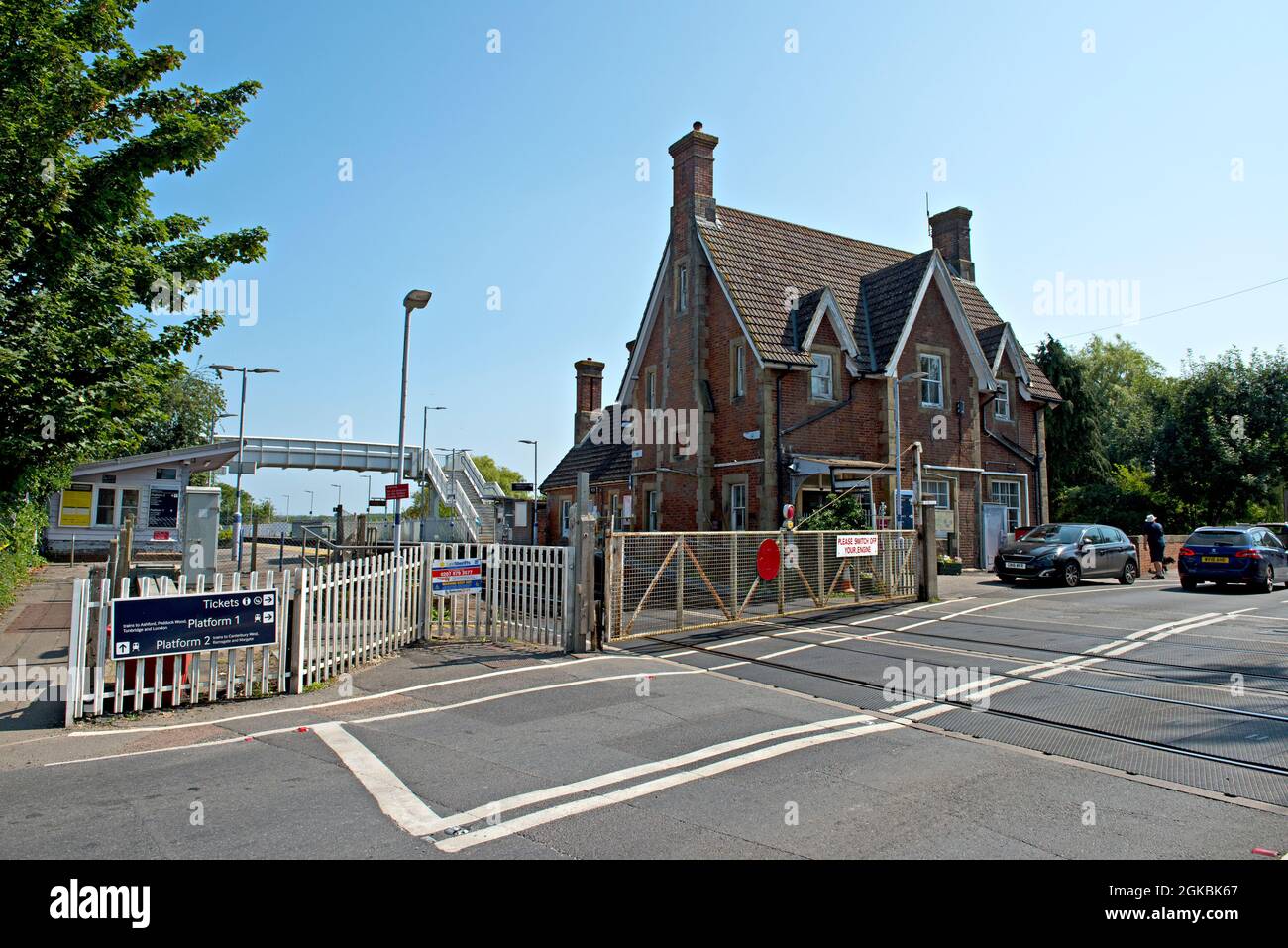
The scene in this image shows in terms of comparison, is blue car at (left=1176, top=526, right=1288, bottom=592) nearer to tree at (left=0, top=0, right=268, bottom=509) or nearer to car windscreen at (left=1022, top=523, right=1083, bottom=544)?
car windscreen at (left=1022, top=523, right=1083, bottom=544)

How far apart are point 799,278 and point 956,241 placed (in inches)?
388

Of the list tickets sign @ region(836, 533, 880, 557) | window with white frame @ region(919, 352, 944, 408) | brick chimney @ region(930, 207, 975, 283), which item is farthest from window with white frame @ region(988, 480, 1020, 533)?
tickets sign @ region(836, 533, 880, 557)

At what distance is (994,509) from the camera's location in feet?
89.0

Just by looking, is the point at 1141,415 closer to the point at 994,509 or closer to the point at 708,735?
the point at 994,509

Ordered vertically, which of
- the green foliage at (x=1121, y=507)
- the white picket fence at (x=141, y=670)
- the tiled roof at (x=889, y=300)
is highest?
the tiled roof at (x=889, y=300)

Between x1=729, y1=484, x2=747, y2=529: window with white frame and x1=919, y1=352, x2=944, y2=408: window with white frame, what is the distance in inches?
271

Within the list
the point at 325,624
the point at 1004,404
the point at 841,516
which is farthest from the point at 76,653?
the point at 1004,404

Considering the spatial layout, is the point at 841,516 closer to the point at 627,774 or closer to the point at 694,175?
the point at 694,175

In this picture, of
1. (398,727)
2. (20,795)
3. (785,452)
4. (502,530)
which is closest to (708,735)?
(398,727)

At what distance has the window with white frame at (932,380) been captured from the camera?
25.9 metres

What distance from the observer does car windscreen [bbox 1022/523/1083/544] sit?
2186 centimetres

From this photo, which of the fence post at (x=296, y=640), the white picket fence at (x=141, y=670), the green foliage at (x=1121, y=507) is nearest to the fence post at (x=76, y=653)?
the white picket fence at (x=141, y=670)

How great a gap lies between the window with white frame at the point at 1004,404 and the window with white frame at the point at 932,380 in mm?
3739

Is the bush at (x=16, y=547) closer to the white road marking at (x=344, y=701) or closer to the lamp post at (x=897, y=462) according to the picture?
the white road marking at (x=344, y=701)
